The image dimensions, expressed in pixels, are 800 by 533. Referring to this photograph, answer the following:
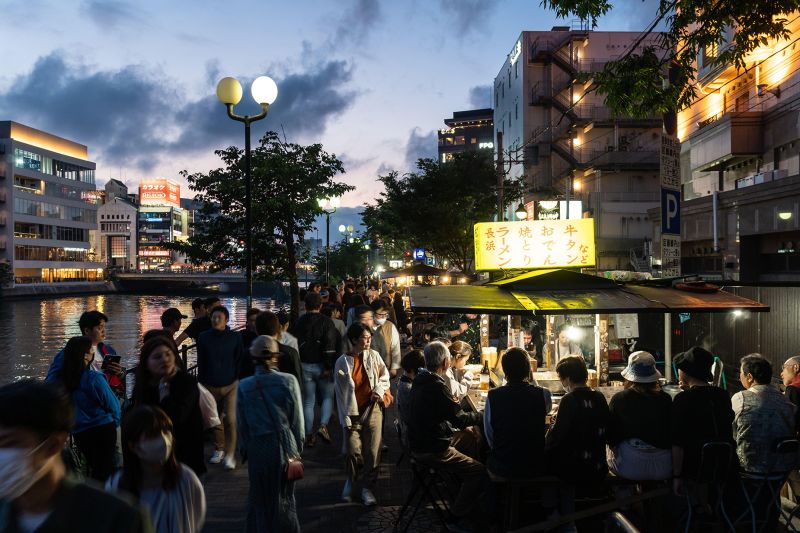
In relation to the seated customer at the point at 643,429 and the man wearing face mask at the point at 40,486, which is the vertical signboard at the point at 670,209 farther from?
the man wearing face mask at the point at 40,486

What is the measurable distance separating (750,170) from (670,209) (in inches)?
682

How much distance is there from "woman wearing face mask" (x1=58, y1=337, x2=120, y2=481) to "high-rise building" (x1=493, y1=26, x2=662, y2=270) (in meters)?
34.2

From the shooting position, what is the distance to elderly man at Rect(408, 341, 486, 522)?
233 inches

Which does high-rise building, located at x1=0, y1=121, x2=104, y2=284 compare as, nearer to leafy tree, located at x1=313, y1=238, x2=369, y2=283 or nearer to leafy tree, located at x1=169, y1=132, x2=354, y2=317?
leafy tree, located at x1=313, y1=238, x2=369, y2=283

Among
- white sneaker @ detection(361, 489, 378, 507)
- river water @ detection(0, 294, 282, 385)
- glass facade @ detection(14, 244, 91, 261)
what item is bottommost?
river water @ detection(0, 294, 282, 385)

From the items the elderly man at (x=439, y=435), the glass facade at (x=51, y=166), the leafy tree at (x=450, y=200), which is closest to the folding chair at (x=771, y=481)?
the elderly man at (x=439, y=435)

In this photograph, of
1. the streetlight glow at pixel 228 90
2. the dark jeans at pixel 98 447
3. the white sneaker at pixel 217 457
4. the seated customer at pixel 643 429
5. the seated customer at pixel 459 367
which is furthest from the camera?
the streetlight glow at pixel 228 90

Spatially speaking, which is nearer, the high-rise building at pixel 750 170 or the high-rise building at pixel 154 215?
the high-rise building at pixel 750 170

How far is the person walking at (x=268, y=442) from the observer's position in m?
5.11

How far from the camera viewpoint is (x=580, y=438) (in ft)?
17.7

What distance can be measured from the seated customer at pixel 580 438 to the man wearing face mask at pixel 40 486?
3.98 meters

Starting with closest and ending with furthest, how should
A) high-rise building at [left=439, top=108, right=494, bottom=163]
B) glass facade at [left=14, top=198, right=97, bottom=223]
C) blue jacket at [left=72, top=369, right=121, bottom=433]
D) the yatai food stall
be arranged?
blue jacket at [left=72, top=369, right=121, bottom=433], the yatai food stall, glass facade at [left=14, top=198, right=97, bottom=223], high-rise building at [left=439, top=108, right=494, bottom=163]

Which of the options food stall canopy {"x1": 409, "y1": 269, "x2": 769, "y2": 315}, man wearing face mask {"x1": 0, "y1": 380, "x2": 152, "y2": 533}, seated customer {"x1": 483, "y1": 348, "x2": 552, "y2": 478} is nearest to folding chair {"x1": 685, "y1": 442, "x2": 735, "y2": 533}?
seated customer {"x1": 483, "y1": 348, "x2": 552, "y2": 478}

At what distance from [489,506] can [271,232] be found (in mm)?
16963
